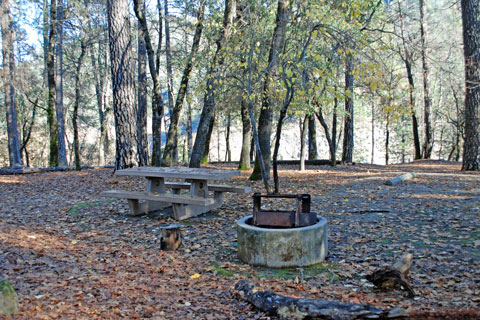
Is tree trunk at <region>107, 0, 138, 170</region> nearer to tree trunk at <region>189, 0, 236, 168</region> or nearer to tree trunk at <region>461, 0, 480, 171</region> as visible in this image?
tree trunk at <region>189, 0, 236, 168</region>

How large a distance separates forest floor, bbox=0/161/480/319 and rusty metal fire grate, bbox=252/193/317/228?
573 millimetres

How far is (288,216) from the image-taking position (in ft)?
16.8

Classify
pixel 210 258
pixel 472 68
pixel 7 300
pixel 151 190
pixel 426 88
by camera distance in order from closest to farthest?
1. pixel 7 300
2. pixel 210 258
3. pixel 151 190
4. pixel 472 68
5. pixel 426 88

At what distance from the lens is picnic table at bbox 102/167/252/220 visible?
6475 millimetres

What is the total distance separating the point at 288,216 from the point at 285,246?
Result: 620 mm

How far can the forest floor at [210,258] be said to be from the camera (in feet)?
11.3

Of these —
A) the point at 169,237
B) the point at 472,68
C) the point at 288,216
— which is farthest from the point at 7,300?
the point at 472,68

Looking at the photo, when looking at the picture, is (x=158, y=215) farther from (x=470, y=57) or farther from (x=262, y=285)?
(x=470, y=57)

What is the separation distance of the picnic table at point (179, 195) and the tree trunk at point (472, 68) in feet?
28.9

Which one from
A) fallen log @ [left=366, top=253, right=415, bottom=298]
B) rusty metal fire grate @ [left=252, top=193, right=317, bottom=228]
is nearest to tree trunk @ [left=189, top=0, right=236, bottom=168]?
rusty metal fire grate @ [left=252, top=193, right=317, bottom=228]

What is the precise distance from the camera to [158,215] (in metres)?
7.45

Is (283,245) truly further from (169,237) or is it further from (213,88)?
(213,88)

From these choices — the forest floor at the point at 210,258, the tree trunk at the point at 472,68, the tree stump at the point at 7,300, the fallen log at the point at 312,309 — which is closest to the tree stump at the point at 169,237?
the forest floor at the point at 210,258

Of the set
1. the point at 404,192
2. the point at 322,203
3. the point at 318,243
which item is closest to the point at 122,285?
the point at 318,243
